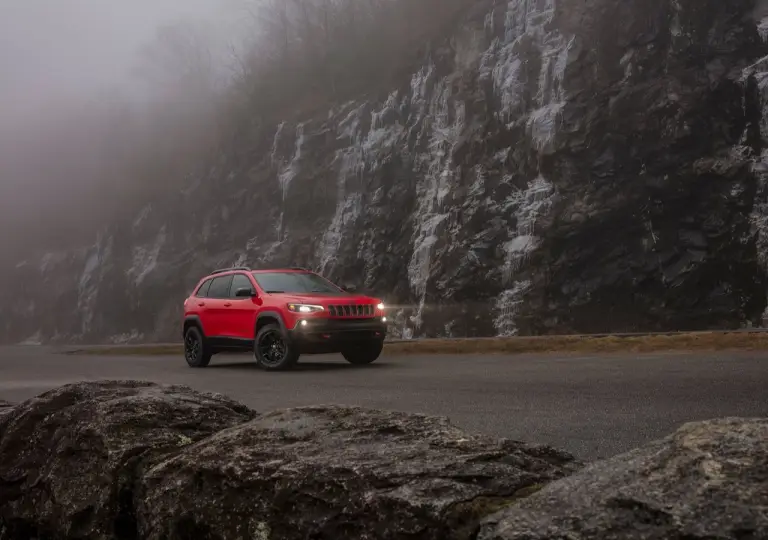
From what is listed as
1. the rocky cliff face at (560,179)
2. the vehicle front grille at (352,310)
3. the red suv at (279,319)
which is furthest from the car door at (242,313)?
the rocky cliff face at (560,179)

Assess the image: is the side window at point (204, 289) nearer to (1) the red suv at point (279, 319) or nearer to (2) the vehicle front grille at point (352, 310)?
(1) the red suv at point (279, 319)

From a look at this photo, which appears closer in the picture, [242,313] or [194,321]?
[242,313]

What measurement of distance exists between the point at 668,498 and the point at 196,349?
14.5 m

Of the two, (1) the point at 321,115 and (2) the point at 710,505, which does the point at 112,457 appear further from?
(1) the point at 321,115

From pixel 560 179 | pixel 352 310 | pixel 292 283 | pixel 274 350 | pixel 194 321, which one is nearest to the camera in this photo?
pixel 274 350

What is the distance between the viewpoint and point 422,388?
905 centimetres

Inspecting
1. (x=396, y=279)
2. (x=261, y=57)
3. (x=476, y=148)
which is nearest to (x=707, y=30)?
(x=476, y=148)

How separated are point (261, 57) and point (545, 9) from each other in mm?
40234

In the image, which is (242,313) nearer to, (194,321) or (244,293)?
(244,293)

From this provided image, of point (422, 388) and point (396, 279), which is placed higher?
point (396, 279)

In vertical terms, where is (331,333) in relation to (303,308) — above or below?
below

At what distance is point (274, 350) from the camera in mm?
13430

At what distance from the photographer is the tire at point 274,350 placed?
13039 mm

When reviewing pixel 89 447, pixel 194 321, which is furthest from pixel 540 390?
pixel 194 321
